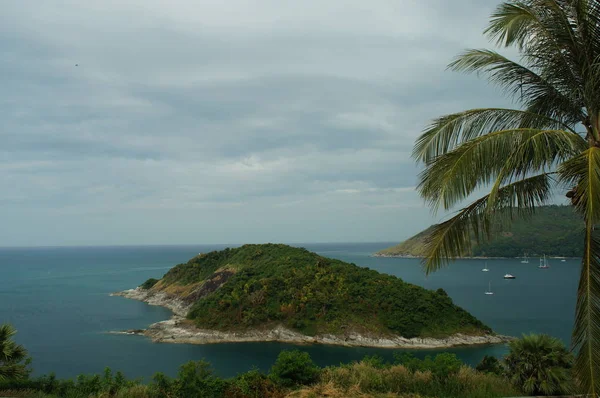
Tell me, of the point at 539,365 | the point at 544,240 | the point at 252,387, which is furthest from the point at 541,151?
the point at 544,240

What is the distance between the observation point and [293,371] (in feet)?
23.0

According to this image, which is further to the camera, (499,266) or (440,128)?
(499,266)

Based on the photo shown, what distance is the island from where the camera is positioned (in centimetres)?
3984

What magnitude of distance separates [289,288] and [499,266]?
8883 cm

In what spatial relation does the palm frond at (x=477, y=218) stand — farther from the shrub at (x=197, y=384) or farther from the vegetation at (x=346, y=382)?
the shrub at (x=197, y=384)

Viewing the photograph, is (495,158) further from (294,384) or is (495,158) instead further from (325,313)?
(325,313)

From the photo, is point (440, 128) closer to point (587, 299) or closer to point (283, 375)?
point (587, 299)

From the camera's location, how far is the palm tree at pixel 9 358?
295 inches

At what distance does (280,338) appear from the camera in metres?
40.9

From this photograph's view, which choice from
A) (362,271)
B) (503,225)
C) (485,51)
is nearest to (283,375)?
(503,225)

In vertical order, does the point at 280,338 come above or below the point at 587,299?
below

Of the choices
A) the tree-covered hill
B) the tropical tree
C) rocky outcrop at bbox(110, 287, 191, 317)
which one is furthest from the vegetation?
rocky outcrop at bbox(110, 287, 191, 317)

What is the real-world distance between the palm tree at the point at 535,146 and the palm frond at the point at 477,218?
13 mm

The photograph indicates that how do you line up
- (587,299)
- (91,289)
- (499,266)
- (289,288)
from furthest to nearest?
(499,266) < (91,289) < (289,288) < (587,299)
